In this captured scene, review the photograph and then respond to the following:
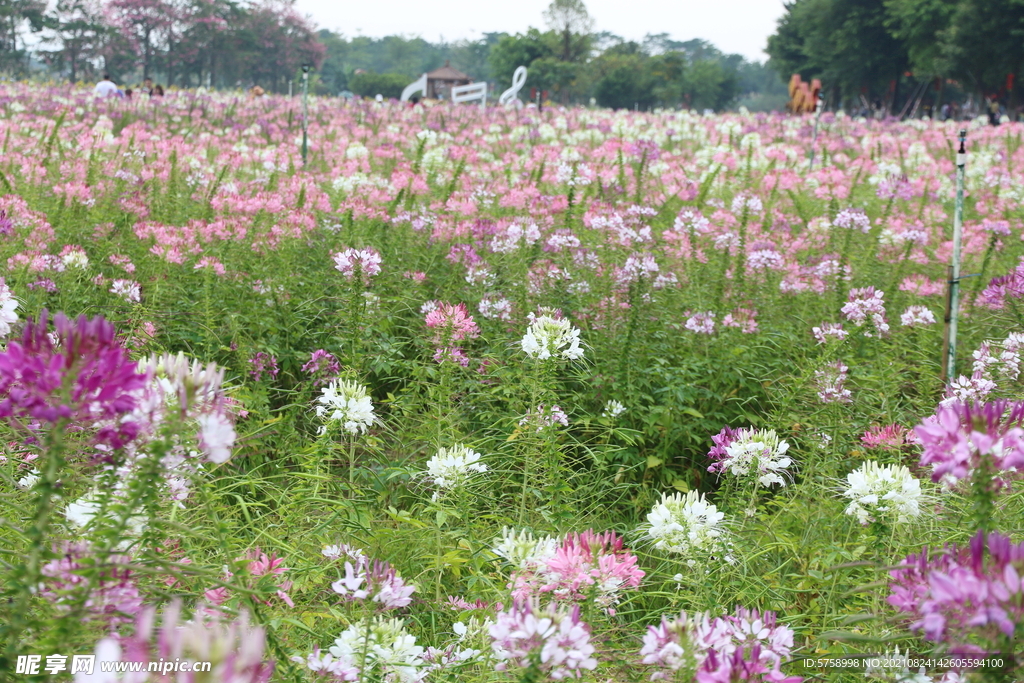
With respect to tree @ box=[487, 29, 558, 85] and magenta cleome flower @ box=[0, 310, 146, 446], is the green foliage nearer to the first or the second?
tree @ box=[487, 29, 558, 85]

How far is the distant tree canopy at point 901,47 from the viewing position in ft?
100

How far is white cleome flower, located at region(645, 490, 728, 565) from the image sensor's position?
204cm

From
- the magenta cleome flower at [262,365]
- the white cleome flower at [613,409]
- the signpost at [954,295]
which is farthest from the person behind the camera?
the magenta cleome flower at [262,365]

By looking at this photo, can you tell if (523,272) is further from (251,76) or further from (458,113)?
(251,76)

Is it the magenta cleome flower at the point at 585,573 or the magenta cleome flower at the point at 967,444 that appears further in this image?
the magenta cleome flower at the point at 585,573

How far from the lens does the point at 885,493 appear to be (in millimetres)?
2260

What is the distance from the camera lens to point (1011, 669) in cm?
103

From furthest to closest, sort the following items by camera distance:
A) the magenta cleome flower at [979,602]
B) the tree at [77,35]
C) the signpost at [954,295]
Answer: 1. the tree at [77,35]
2. the signpost at [954,295]
3. the magenta cleome flower at [979,602]

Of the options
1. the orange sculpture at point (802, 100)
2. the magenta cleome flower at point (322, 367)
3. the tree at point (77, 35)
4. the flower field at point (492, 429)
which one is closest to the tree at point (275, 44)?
the tree at point (77, 35)

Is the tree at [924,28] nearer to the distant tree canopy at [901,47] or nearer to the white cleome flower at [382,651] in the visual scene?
the distant tree canopy at [901,47]

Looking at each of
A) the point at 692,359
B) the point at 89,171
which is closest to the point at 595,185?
the point at 692,359

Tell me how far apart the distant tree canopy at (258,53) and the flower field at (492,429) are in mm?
42272

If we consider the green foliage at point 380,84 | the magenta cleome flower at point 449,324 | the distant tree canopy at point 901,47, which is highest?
the distant tree canopy at point 901,47

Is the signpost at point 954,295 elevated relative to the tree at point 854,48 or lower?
lower
